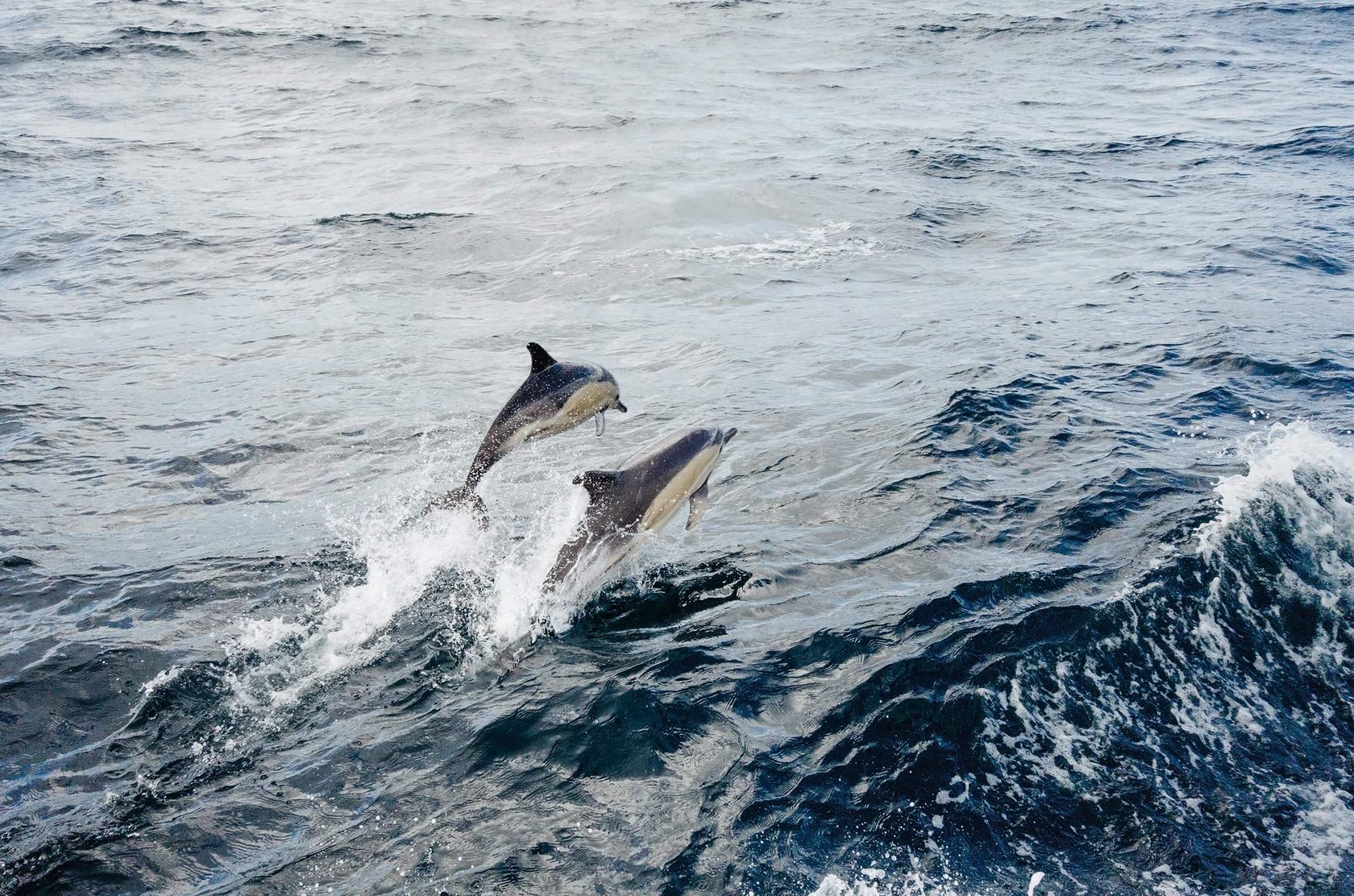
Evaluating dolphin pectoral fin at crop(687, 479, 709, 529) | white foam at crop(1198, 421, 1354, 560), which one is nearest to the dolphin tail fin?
dolphin pectoral fin at crop(687, 479, 709, 529)

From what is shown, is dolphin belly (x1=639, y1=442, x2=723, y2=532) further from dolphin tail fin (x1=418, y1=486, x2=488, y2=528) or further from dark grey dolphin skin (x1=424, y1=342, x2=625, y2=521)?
dolphin tail fin (x1=418, y1=486, x2=488, y2=528)

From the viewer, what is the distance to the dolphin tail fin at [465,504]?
7812mm

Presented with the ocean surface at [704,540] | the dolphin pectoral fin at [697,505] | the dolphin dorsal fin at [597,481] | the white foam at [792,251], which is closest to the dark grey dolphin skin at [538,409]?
the ocean surface at [704,540]

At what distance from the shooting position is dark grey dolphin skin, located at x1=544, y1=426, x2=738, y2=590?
6.95 metres

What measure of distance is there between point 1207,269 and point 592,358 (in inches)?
379

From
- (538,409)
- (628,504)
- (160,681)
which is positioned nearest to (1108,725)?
(628,504)

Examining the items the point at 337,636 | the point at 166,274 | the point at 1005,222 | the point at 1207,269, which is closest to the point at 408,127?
the point at 166,274

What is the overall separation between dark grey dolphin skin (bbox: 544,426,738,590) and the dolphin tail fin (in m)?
0.97

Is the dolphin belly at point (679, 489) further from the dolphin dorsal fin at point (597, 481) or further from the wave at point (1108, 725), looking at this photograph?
the wave at point (1108, 725)

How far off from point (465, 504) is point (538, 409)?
95 centimetres

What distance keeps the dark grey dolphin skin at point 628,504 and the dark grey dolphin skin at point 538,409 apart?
853 millimetres

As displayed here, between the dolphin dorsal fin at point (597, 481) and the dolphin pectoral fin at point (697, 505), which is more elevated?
the dolphin dorsal fin at point (597, 481)

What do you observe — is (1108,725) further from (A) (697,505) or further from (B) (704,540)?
(B) (704,540)

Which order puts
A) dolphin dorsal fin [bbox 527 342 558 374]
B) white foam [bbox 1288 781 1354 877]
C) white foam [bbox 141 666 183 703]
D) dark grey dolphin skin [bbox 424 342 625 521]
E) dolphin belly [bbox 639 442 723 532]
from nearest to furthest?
1. white foam [bbox 1288 781 1354 877]
2. white foam [bbox 141 666 183 703]
3. dolphin belly [bbox 639 442 723 532]
4. dark grey dolphin skin [bbox 424 342 625 521]
5. dolphin dorsal fin [bbox 527 342 558 374]
